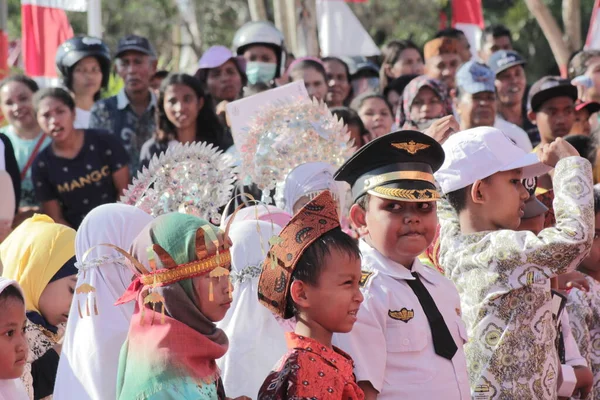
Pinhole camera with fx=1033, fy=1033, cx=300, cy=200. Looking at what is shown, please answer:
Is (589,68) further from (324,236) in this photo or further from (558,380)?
(324,236)

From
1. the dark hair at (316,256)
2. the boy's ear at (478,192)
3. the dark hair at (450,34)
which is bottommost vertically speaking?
the dark hair at (316,256)

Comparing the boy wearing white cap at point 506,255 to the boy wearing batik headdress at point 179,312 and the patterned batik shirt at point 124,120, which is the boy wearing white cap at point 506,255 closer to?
the boy wearing batik headdress at point 179,312

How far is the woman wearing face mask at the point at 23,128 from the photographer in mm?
7570

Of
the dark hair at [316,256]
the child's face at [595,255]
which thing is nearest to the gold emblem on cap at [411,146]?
the dark hair at [316,256]

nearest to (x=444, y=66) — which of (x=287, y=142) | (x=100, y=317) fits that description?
(x=287, y=142)

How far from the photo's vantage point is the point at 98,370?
3.99 m

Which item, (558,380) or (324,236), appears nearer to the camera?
(324,236)

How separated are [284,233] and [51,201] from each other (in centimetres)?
391

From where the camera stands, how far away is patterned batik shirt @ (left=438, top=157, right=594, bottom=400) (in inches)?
163

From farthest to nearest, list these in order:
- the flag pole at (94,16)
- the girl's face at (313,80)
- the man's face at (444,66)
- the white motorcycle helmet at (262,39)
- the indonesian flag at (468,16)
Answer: the indonesian flag at (468,16) → the flag pole at (94,16) → the man's face at (444,66) → the white motorcycle helmet at (262,39) → the girl's face at (313,80)

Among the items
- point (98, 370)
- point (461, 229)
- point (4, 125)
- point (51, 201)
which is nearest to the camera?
point (98, 370)

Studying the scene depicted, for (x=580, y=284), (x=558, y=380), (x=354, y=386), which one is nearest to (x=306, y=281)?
(x=354, y=386)

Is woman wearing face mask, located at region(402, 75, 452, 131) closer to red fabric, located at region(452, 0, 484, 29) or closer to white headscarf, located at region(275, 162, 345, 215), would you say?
white headscarf, located at region(275, 162, 345, 215)

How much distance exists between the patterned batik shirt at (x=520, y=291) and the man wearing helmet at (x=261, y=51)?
4.52 m
